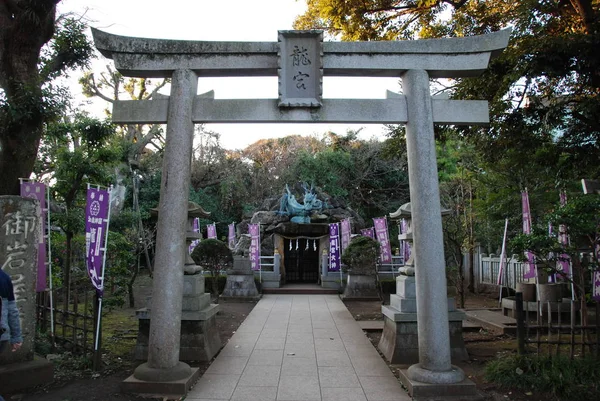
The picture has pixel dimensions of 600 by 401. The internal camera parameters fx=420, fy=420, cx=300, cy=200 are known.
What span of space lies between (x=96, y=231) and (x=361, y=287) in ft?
36.8

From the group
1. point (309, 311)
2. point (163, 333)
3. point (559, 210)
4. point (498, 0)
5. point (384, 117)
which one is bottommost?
point (309, 311)

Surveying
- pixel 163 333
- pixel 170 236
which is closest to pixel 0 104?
pixel 170 236

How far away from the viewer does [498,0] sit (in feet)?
31.7

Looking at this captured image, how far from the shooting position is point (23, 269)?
5547 mm

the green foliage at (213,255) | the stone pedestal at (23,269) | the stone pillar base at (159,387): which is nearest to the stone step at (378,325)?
the stone pillar base at (159,387)

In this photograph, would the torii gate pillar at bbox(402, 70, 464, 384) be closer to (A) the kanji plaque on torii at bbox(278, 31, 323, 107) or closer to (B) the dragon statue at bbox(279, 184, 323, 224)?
(A) the kanji plaque on torii at bbox(278, 31, 323, 107)

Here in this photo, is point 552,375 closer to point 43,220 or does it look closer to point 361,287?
point 43,220

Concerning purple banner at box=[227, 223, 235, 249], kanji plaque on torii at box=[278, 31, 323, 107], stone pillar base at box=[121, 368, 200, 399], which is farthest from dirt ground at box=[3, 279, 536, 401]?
purple banner at box=[227, 223, 235, 249]

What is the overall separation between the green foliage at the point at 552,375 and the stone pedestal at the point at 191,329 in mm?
4265

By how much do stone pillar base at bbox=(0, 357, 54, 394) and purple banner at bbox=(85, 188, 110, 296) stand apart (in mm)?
1125

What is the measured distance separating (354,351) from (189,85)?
17.3ft

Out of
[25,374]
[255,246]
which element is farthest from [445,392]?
[255,246]

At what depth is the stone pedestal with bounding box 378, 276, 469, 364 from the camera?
6660 mm

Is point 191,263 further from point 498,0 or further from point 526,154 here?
point 498,0
